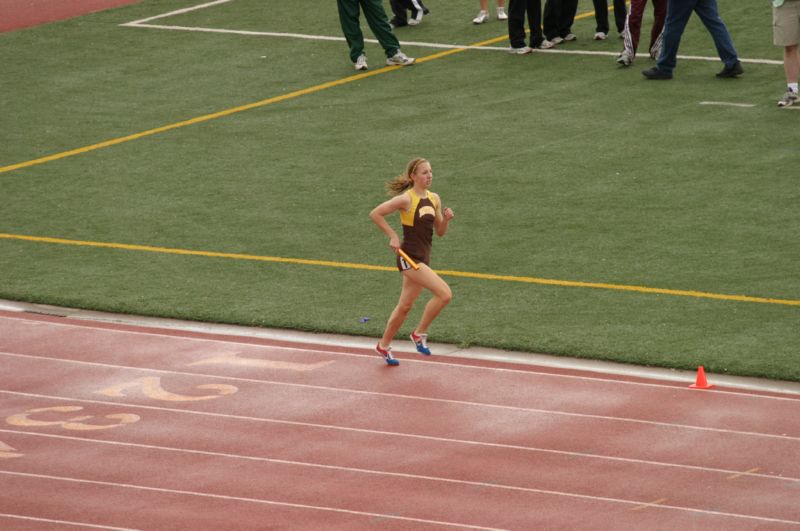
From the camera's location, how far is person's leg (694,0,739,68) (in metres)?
20.5

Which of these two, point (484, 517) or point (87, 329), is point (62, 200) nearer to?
point (87, 329)

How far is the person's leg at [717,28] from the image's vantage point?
20.5m

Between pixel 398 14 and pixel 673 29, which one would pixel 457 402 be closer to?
pixel 673 29

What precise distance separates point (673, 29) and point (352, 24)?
185 inches

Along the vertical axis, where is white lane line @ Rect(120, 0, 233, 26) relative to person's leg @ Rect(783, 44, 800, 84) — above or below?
above

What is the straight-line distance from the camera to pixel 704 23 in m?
20.6

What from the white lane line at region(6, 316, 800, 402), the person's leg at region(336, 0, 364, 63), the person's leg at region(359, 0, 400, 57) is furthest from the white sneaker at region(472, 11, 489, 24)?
the white lane line at region(6, 316, 800, 402)

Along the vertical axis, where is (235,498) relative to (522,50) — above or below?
below

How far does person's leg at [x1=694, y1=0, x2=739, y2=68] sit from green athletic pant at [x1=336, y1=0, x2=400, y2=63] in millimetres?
4663

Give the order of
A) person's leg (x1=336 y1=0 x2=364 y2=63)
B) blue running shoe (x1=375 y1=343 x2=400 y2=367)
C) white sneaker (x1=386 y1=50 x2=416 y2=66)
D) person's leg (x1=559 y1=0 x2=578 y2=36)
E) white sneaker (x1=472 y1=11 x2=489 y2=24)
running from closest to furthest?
blue running shoe (x1=375 y1=343 x2=400 y2=367), person's leg (x1=336 y1=0 x2=364 y2=63), white sneaker (x1=386 y1=50 x2=416 y2=66), person's leg (x1=559 y1=0 x2=578 y2=36), white sneaker (x1=472 y1=11 x2=489 y2=24)

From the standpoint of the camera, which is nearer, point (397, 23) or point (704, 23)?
point (704, 23)

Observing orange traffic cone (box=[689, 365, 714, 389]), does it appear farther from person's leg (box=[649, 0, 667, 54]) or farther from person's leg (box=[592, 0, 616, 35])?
person's leg (box=[592, 0, 616, 35])

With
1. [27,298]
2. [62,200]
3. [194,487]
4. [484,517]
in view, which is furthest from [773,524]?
[62,200]

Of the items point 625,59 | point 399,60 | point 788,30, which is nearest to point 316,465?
point 788,30
